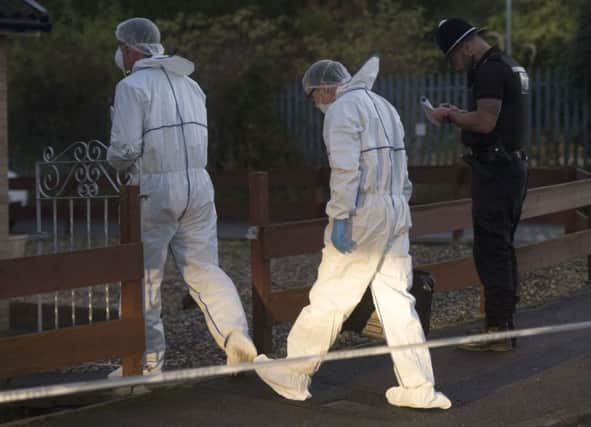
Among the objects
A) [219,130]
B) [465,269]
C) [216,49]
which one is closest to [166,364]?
[465,269]

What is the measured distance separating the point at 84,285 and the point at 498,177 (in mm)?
2687

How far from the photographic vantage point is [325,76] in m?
6.43

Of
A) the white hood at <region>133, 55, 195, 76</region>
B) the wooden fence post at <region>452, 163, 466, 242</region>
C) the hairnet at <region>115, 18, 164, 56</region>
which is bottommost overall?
the wooden fence post at <region>452, 163, 466, 242</region>

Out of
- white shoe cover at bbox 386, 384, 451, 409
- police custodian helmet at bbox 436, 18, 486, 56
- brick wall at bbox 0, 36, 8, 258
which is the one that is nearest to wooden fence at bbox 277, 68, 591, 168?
brick wall at bbox 0, 36, 8, 258

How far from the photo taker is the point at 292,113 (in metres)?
24.9

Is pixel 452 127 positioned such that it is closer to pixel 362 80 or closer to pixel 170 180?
pixel 170 180

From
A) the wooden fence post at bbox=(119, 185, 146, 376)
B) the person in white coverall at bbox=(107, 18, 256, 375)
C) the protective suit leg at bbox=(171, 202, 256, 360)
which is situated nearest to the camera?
the wooden fence post at bbox=(119, 185, 146, 376)

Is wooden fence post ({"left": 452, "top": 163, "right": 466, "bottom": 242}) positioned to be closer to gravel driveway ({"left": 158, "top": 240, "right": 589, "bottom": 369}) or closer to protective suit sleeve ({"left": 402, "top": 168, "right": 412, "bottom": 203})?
gravel driveway ({"left": 158, "top": 240, "right": 589, "bottom": 369})

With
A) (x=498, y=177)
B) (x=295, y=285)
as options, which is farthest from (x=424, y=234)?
(x=295, y=285)

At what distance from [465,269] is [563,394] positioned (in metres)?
2.31

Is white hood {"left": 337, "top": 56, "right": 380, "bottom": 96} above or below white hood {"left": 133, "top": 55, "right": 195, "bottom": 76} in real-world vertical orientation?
below

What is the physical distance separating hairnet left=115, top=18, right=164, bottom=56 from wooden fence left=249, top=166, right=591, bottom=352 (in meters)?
0.99

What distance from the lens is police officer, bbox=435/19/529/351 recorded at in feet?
23.9

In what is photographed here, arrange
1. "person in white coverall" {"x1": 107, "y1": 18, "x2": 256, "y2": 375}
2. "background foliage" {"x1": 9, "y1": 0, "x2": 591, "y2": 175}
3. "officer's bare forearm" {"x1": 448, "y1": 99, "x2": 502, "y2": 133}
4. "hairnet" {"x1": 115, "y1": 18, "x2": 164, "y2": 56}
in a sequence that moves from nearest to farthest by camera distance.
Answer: "person in white coverall" {"x1": 107, "y1": 18, "x2": 256, "y2": 375}, "hairnet" {"x1": 115, "y1": 18, "x2": 164, "y2": 56}, "officer's bare forearm" {"x1": 448, "y1": 99, "x2": 502, "y2": 133}, "background foliage" {"x1": 9, "y1": 0, "x2": 591, "y2": 175}
